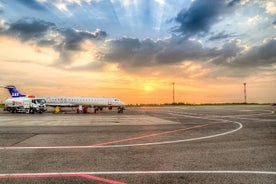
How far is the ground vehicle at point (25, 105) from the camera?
47.9 m

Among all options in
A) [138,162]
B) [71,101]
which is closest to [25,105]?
[71,101]

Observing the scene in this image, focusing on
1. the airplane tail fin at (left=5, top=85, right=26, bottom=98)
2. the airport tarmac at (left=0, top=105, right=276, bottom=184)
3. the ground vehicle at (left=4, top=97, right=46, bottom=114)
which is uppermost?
the airplane tail fin at (left=5, top=85, right=26, bottom=98)

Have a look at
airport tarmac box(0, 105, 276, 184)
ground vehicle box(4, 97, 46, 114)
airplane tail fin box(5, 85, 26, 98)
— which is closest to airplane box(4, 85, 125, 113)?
airplane tail fin box(5, 85, 26, 98)

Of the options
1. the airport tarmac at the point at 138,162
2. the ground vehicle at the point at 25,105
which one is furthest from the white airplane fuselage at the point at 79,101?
the airport tarmac at the point at 138,162

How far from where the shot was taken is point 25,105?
47969 mm

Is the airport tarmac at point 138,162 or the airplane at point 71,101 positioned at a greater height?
the airplane at point 71,101

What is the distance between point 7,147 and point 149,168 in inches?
280

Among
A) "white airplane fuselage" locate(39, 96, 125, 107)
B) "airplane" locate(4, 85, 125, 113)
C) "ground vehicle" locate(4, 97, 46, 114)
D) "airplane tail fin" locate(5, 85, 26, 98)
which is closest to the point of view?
"ground vehicle" locate(4, 97, 46, 114)

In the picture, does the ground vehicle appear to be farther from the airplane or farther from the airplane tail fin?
the airplane tail fin

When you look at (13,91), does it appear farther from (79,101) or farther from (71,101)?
(79,101)

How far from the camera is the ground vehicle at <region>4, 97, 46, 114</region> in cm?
4791

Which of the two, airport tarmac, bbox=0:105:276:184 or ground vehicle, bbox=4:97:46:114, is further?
ground vehicle, bbox=4:97:46:114

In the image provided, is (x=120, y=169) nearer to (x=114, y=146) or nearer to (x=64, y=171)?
(x=64, y=171)

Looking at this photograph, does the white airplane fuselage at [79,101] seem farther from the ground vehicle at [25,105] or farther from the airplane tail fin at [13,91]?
the ground vehicle at [25,105]
